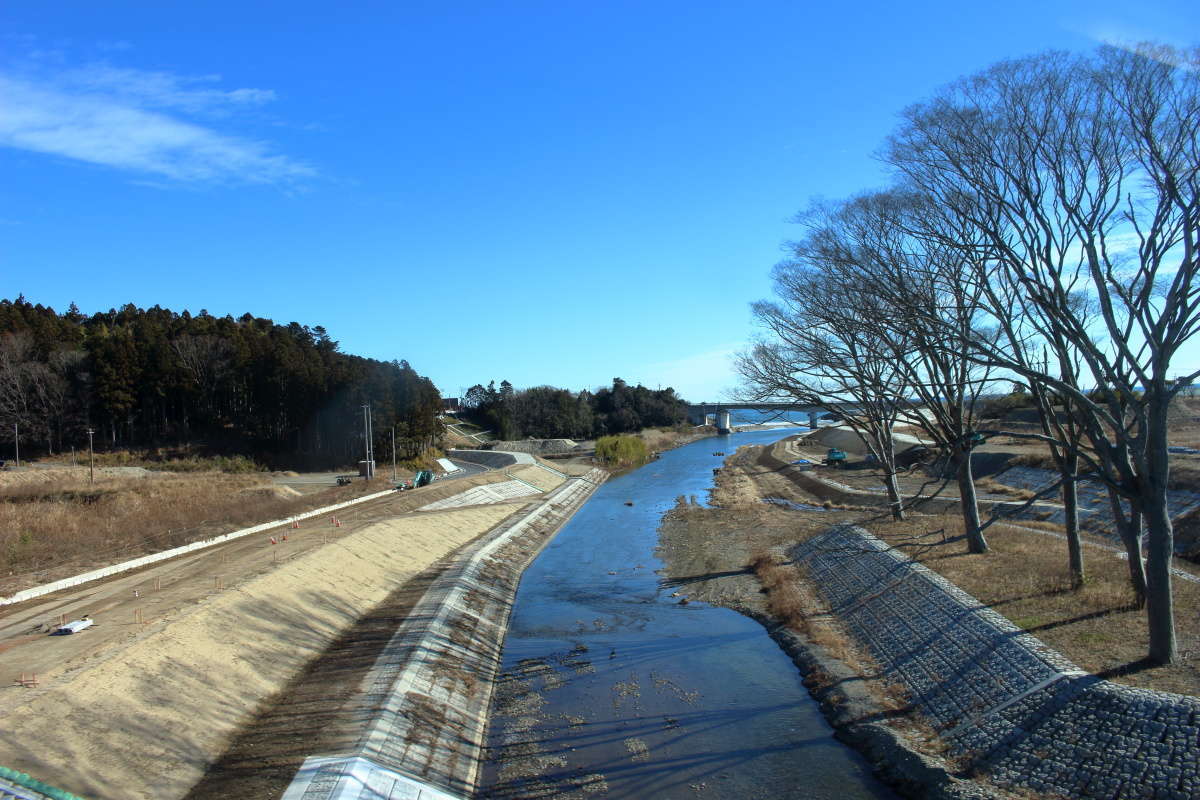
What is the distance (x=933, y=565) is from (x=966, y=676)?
758cm

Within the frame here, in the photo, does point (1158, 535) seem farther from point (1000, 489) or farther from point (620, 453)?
point (620, 453)

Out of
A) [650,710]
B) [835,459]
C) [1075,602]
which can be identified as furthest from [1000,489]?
[650,710]

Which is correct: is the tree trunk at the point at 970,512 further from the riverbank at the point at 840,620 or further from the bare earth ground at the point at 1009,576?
the riverbank at the point at 840,620

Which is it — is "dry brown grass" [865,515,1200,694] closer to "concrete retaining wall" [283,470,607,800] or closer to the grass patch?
"concrete retaining wall" [283,470,607,800]

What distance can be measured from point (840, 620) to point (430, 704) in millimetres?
11118

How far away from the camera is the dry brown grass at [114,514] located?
24.6 metres

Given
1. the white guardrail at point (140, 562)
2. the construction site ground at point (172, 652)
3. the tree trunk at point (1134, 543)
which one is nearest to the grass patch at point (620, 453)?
the white guardrail at point (140, 562)

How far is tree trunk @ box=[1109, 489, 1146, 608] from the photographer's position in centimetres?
1370

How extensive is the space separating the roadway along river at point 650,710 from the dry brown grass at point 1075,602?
13.6 feet

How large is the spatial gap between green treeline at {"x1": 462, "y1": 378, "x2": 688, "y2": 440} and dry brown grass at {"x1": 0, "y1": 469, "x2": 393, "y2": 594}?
Result: 71.4 m

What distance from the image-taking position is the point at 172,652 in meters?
14.6

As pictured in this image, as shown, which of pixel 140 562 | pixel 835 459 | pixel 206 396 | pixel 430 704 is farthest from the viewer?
pixel 206 396

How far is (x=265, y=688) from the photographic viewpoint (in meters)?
15.1

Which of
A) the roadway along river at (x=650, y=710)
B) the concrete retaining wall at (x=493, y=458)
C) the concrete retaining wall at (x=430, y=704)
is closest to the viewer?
the concrete retaining wall at (x=430, y=704)
